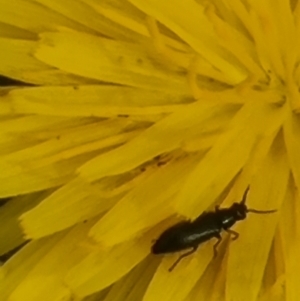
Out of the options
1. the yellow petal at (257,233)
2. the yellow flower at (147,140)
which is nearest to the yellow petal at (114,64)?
the yellow flower at (147,140)

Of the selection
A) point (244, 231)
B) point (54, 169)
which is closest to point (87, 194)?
point (54, 169)

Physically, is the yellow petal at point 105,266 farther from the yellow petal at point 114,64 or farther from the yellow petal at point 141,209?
the yellow petal at point 114,64

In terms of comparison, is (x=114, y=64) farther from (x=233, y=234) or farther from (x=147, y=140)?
(x=233, y=234)

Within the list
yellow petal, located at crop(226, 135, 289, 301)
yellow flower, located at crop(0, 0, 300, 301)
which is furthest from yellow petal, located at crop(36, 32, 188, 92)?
yellow petal, located at crop(226, 135, 289, 301)

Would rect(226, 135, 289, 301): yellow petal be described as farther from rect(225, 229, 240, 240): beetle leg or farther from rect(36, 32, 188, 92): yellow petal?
rect(36, 32, 188, 92): yellow petal

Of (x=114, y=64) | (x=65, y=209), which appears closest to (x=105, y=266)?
(x=65, y=209)

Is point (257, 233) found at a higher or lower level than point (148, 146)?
lower
